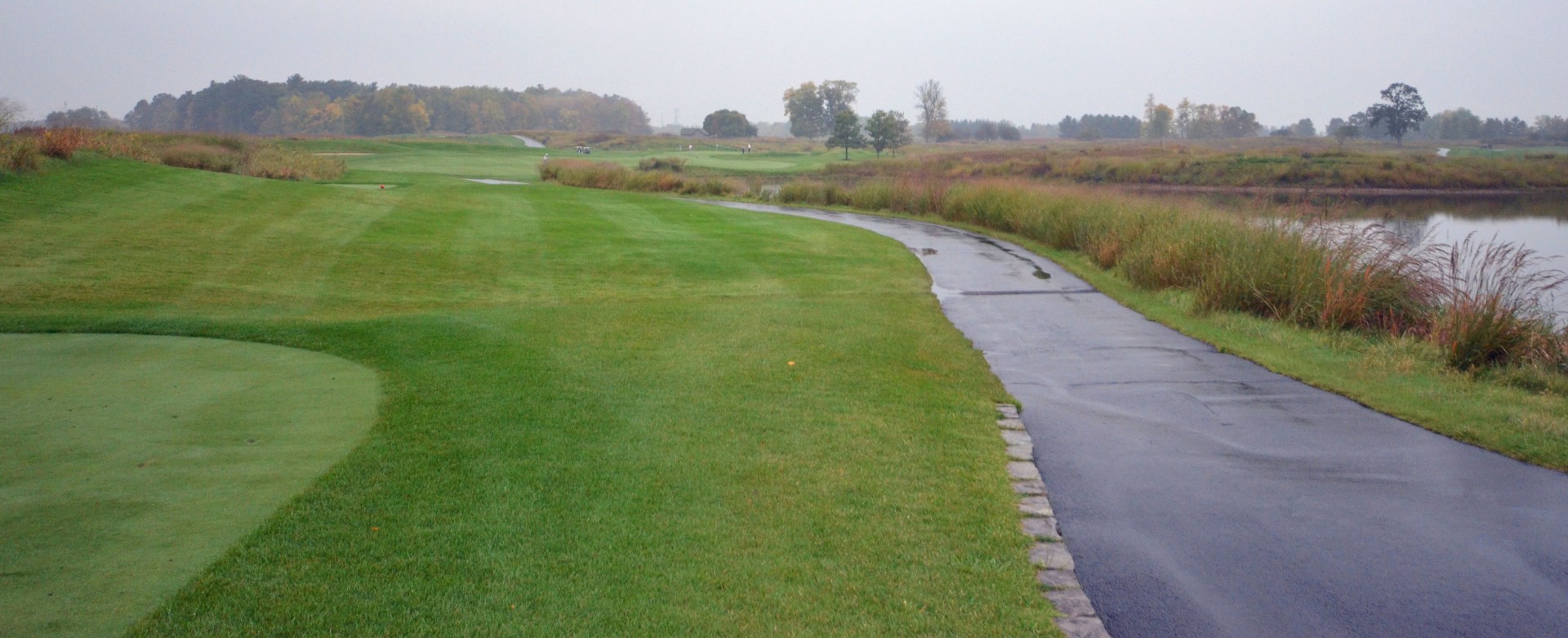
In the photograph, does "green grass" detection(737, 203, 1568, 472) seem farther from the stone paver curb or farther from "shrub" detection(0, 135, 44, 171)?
"shrub" detection(0, 135, 44, 171)

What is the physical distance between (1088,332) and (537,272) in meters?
8.29

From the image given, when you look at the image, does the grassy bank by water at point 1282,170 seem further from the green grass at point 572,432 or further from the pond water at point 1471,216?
the green grass at point 572,432

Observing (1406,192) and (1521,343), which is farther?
(1406,192)

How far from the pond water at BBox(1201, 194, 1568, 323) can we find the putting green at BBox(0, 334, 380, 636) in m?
13.4

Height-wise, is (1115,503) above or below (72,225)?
below

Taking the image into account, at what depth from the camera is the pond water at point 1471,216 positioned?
17422mm

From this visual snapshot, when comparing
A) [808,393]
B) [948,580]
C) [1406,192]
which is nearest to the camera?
[948,580]

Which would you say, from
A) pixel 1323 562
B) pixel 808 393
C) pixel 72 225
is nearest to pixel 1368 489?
pixel 1323 562

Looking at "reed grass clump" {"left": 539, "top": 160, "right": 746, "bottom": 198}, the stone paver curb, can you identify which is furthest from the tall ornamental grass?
the stone paver curb

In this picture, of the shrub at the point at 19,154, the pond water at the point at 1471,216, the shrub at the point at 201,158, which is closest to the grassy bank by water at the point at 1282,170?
the pond water at the point at 1471,216

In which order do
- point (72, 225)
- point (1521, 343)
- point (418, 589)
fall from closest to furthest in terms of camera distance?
point (418, 589) → point (1521, 343) → point (72, 225)

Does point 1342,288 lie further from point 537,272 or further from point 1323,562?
point 537,272

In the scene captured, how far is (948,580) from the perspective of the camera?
400cm

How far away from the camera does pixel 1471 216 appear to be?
1178 inches
